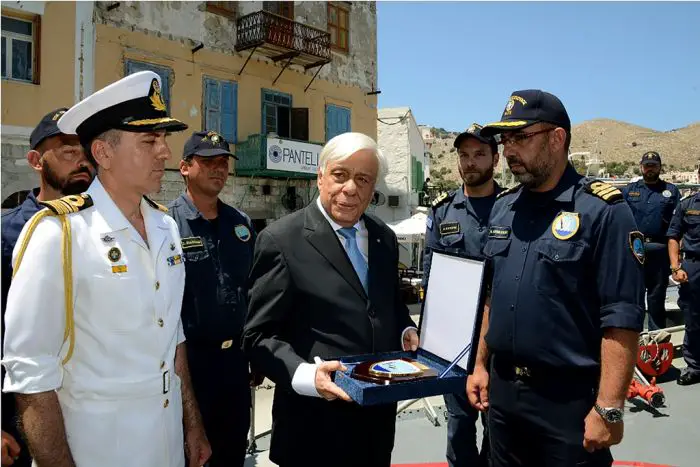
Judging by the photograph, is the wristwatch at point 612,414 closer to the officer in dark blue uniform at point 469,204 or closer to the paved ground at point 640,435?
the officer in dark blue uniform at point 469,204

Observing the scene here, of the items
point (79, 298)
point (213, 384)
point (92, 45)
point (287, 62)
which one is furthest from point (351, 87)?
point (79, 298)

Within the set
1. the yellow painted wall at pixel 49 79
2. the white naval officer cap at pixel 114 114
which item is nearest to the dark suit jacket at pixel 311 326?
the white naval officer cap at pixel 114 114

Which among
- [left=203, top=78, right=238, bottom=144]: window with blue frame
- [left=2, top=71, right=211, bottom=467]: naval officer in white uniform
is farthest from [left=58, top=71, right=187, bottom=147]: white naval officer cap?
[left=203, top=78, right=238, bottom=144]: window with blue frame

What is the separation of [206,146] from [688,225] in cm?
561

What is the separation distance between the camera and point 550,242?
8.01ft

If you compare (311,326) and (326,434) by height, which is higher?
(311,326)

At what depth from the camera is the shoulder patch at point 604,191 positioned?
235 cm

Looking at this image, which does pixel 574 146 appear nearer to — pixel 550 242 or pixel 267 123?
pixel 267 123

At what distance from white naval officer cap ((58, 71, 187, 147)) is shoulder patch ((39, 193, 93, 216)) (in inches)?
9.7

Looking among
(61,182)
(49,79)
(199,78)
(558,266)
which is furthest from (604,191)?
(199,78)

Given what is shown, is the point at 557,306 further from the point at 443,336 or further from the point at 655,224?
the point at 655,224

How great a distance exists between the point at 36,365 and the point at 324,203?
1.18 meters

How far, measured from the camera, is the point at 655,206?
7.02 meters

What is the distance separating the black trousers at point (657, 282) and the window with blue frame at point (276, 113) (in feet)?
35.8
